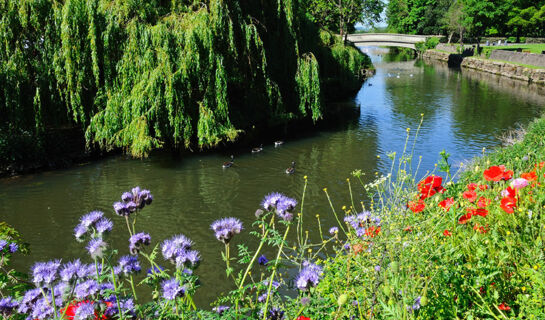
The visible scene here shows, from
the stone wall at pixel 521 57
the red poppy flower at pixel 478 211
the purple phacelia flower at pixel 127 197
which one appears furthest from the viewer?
the stone wall at pixel 521 57

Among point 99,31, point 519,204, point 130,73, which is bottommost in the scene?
point 519,204

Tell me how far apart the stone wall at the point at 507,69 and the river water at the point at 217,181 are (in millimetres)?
11391

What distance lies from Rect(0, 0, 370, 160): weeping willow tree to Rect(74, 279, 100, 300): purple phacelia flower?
33.9ft

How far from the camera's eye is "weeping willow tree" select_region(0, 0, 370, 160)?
12.2 metres

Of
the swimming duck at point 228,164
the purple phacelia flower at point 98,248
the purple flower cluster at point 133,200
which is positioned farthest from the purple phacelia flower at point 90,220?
the swimming duck at point 228,164

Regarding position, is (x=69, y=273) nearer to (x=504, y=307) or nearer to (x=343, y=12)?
(x=504, y=307)

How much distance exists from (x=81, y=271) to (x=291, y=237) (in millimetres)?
6636

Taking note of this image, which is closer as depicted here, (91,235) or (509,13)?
(91,235)

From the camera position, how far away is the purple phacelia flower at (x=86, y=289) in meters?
2.16

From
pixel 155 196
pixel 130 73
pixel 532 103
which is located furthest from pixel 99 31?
pixel 532 103

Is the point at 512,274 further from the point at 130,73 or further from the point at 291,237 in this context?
the point at 130,73

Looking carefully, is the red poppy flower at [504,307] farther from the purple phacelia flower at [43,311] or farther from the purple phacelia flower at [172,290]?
the purple phacelia flower at [43,311]

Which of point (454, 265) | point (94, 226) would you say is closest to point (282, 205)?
point (94, 226)

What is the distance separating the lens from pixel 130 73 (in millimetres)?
12727
